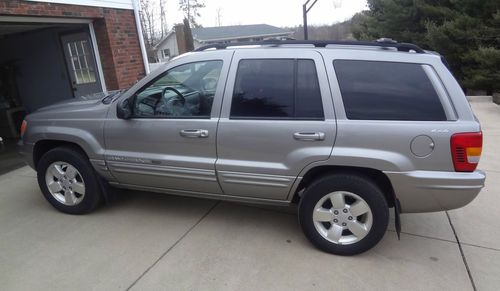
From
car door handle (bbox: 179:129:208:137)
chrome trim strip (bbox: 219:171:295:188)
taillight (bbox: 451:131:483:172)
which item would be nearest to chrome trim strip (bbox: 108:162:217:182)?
chrome trim strip (bbox: 219:171:295:188)

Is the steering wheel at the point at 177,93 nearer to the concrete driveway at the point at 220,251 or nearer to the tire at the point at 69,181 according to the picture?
the tire at the point at 69,181

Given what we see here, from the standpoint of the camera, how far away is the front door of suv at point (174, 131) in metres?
3.13

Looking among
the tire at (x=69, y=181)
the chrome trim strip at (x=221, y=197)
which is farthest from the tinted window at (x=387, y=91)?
the tire at (x=69, y=181)

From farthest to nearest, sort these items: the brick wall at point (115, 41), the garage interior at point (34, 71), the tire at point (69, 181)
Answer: the garage interior at point (34, 71) < the brick wall at point (115, 41) < the tire at point (69, 181)

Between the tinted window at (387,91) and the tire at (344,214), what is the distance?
54 centimetres

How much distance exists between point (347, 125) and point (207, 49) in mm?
1476

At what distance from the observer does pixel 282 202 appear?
3115mm

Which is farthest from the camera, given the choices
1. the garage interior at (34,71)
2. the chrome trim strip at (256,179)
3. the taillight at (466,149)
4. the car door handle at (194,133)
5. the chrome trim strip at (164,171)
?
the garage interior at (34,71)

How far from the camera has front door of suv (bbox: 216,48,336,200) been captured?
110 inches

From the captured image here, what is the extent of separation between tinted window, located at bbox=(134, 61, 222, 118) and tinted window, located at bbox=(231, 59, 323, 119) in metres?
0.27

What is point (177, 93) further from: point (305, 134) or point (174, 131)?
point (305, 134)

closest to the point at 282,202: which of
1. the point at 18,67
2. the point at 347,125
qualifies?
the point at 347,125

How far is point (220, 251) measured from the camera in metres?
3.11

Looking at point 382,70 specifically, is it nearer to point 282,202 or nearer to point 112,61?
point 282,202
